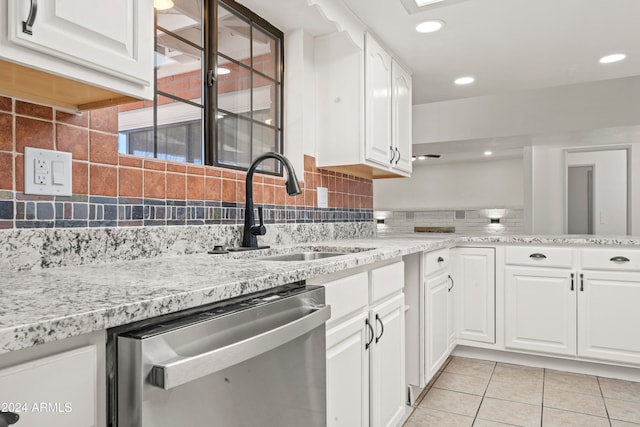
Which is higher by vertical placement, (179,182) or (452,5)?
(452,5)

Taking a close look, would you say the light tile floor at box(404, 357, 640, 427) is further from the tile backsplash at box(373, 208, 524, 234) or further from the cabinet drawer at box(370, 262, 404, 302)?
the tile backsplash at box(373, 208, 524, 234)

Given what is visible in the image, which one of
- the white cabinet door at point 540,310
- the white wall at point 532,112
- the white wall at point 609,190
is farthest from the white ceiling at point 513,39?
the white wall at point 609,190

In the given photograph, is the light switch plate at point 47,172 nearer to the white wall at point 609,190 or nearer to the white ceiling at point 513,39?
the white ceiling at point 513,39

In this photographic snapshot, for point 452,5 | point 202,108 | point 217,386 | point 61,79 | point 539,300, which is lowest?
point 539,300

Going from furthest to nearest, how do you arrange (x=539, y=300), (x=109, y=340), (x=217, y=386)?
(x=539, y=300) < (x=217, y=386) < (x=109, y=340)

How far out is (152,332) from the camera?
0.72 m

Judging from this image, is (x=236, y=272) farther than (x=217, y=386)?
Yes

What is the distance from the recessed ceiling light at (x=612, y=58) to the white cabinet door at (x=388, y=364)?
230 cm

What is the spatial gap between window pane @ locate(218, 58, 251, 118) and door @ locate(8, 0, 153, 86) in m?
0.85

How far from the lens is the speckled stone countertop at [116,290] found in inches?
23.1

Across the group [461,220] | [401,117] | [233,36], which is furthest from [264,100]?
[461,220]

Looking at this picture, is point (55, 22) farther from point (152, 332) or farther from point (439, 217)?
point (439, 217)

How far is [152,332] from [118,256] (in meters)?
0.73

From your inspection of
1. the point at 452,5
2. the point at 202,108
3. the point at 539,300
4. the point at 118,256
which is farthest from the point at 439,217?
the point at 118,256
